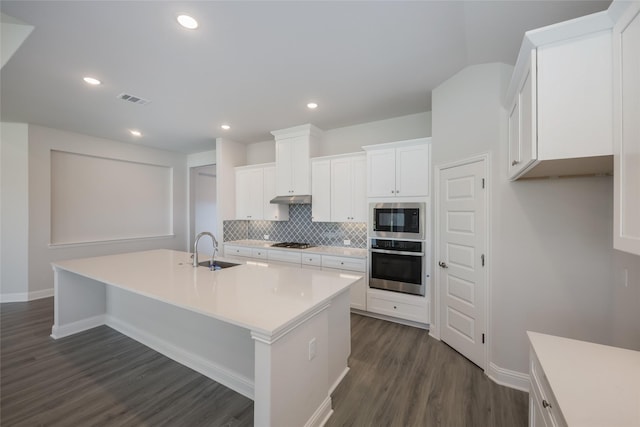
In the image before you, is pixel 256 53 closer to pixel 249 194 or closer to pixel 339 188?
pixel 339 188

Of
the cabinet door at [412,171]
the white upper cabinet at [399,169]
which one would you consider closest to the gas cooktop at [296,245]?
the white upper cabinet at [399,169]

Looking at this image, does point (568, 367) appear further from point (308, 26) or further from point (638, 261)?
point (308, 26)

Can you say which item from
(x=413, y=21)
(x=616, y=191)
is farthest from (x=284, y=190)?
(x=616, y=191)

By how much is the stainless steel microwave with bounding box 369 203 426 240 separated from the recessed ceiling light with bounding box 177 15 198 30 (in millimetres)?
2634

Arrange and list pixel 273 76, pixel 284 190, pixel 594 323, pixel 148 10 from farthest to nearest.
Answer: pixel 284 190 → pixel 273 76 → pixel 594 323 → pixel 148 10

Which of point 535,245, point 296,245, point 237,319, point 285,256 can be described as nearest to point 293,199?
point 296,245

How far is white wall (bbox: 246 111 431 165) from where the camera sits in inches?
144

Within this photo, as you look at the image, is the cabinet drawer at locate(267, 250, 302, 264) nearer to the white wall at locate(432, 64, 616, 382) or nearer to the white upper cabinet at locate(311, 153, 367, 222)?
the white upper cabinet at locate(311, 153, 367, 222)

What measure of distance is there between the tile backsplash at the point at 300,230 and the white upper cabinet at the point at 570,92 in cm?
275

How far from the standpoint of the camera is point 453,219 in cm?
268

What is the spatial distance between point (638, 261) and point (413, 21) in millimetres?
2093

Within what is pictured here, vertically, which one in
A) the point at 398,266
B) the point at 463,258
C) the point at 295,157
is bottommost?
the point at 398,266

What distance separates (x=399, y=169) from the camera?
10.8 ft

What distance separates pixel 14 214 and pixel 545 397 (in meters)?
6.57
